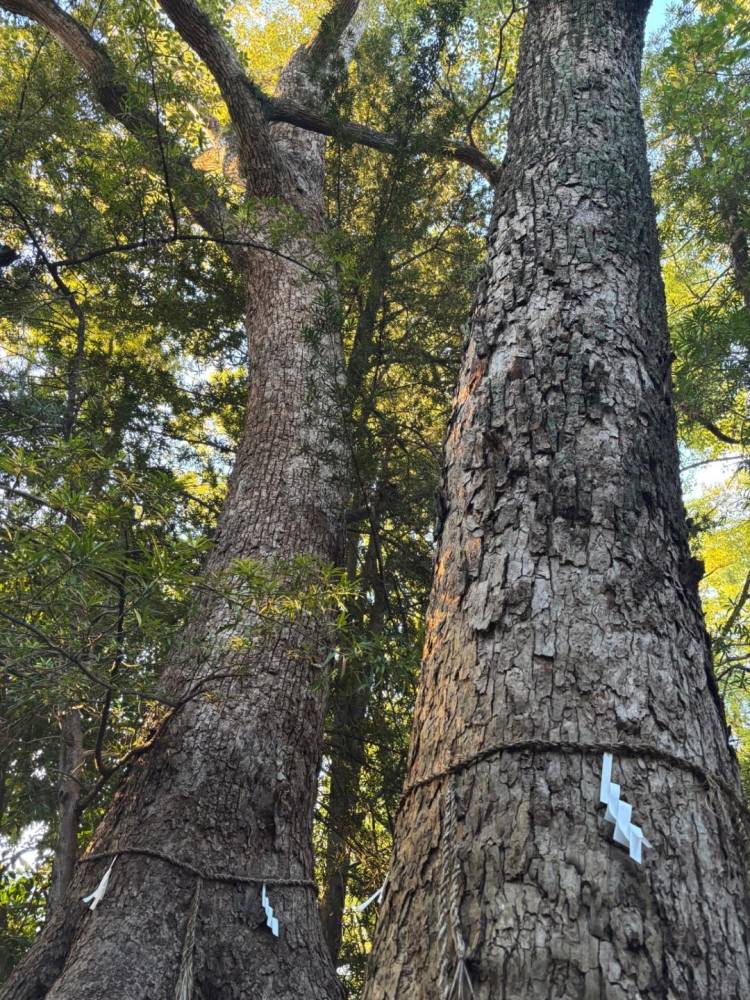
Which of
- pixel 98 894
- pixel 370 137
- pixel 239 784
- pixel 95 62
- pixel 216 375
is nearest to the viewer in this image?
pixel 98 894

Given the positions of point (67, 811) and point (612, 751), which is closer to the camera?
point (612, 751)

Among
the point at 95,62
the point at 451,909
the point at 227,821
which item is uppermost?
the point at 95,62

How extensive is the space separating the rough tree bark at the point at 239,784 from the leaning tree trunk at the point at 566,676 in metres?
0.98

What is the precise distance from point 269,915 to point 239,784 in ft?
1.41

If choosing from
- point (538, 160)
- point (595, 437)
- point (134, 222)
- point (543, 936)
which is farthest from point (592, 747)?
point (134, 222)

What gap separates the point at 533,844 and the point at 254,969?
1.48 m

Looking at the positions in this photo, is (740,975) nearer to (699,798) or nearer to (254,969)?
(699,798)

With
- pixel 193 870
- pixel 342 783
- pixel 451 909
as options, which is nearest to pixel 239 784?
pixel 193 870

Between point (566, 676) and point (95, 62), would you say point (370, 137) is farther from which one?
point (566, 676)

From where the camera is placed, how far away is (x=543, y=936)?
0.92 m

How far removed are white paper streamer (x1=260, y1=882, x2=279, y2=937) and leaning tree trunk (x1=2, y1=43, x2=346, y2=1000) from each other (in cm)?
2

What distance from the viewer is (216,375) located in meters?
6.21

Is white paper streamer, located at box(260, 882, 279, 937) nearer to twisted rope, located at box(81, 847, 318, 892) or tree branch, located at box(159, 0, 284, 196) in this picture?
twisted rope, located at box(81, 847, 318, 892)

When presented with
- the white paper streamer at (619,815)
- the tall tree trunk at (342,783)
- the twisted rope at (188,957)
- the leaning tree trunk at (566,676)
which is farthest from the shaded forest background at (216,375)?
the white paper streamer at (619,815)
